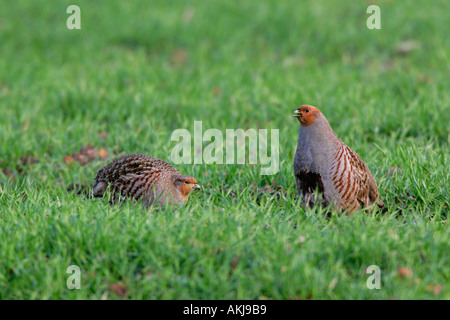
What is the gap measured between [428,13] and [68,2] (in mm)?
7525

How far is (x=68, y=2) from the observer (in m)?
13.0

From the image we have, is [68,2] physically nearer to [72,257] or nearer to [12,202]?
[12,202]

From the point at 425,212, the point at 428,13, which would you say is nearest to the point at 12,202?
the point at 425,212

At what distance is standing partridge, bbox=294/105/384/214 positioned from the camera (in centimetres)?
492

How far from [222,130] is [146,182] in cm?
255

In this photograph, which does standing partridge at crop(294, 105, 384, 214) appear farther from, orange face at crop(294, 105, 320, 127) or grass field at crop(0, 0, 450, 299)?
grass field at crop(0, 0, 450, 299)

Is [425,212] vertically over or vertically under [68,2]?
under

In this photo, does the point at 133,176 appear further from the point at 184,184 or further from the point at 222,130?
the point at 222,130

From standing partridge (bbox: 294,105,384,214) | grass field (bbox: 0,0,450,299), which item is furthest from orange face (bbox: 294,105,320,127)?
grass field (bbox: 0,0,450,299)

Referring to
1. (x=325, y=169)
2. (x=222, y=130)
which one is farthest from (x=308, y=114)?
(x=222, y=130)

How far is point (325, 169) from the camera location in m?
4.91

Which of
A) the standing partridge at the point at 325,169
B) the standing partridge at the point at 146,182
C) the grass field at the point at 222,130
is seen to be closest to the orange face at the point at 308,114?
the standing partridge at the point at 325,169

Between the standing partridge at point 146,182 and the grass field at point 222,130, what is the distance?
8.1 inches

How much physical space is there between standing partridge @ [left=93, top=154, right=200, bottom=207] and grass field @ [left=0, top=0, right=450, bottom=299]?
206mm
